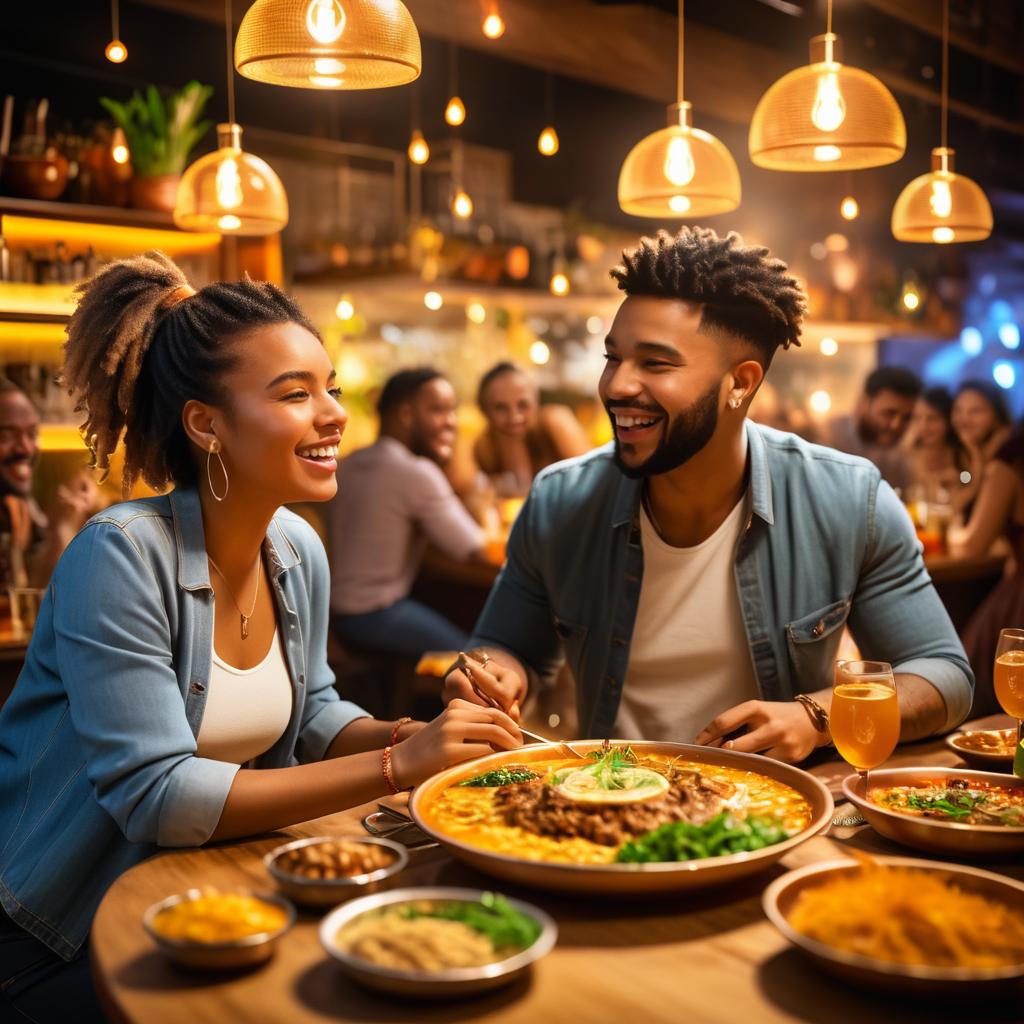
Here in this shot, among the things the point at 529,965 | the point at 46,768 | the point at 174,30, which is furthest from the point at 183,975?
the point at 174,30

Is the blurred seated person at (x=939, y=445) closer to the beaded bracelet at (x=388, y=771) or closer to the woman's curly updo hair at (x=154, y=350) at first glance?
the woman's curly updo hair at (x=154, y=350)

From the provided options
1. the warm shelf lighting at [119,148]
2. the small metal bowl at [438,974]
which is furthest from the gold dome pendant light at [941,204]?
the small metal bowl at [438,974]

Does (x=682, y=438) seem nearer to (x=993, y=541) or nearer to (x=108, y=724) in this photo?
(x=108, y=724)

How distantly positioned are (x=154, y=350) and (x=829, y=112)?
1.74m

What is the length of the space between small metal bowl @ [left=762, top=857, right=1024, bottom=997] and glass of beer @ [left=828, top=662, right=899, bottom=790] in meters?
0.36

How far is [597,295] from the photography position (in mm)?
7977

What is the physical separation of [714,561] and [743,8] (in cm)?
490

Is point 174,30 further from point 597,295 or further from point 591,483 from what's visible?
point 591,483

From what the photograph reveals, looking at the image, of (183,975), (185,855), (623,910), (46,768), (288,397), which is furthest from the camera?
(288,397)

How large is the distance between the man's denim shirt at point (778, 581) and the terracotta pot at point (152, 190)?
3.54 metres

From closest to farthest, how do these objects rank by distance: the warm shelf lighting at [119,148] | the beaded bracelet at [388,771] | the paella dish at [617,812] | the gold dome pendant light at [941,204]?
1. the paella dish at [617,812]
2. the beaded bracelet at [388,771]
3. the gold dome pendant light at [941,204]
4. the warm shelf lighting at [119,148]

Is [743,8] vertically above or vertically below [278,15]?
above

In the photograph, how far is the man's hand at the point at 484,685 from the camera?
7.09 feet

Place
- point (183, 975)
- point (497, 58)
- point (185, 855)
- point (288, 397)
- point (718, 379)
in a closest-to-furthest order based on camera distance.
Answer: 1. point (183, 975)
2. point (185, 855)
3. point (288, 397)
4. point (718, 379)
5. point (497, 58)
